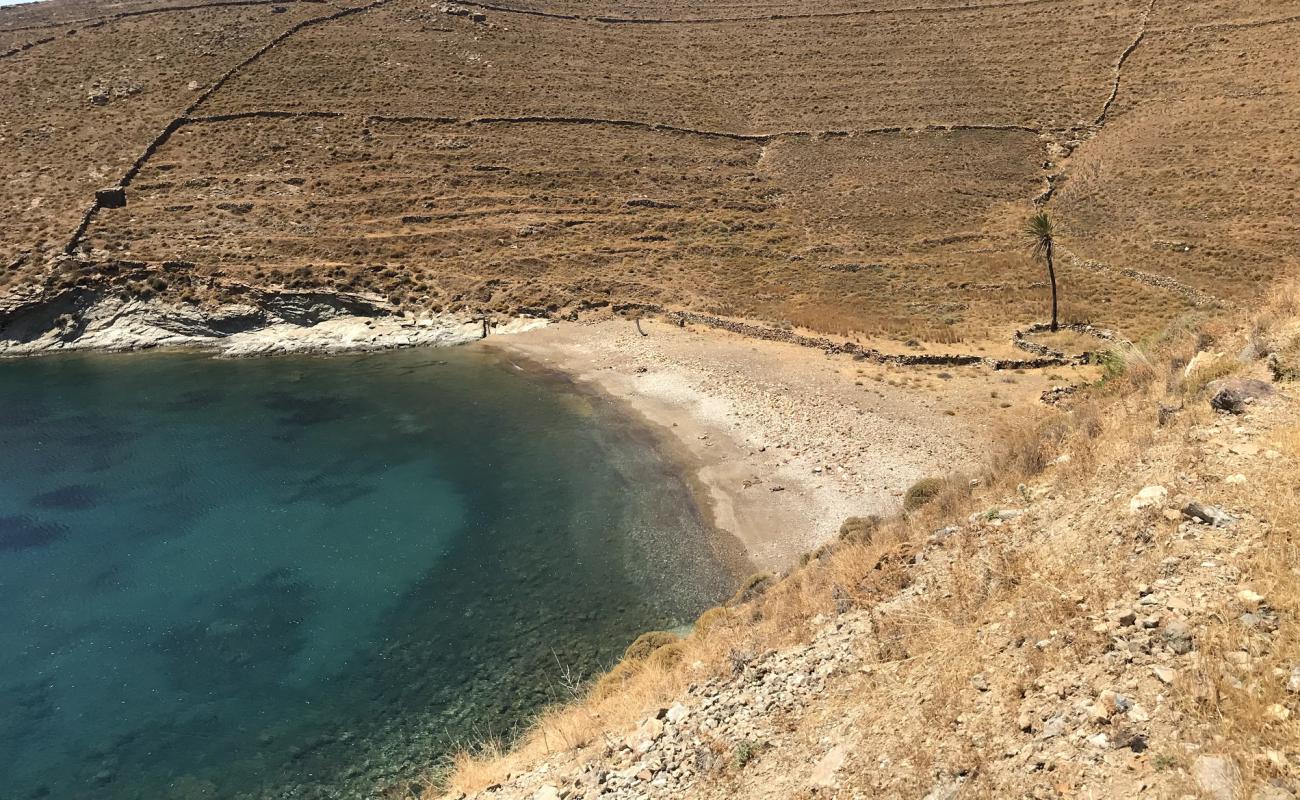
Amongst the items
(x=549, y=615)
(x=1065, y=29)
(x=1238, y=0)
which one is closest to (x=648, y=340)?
(x=549, y=615)

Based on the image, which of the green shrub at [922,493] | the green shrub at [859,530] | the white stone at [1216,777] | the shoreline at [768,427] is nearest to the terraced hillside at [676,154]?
the shoreline at [768,427]

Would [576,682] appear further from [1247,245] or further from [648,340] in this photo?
[1247,245]

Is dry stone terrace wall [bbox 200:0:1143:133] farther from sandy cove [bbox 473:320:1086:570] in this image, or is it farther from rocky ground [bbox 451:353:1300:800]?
rocky ground [bbox 451:353:1300:800]

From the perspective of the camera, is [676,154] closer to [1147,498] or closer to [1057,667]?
[1147,498]

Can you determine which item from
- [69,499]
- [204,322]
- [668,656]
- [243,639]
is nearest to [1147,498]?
[668,656]

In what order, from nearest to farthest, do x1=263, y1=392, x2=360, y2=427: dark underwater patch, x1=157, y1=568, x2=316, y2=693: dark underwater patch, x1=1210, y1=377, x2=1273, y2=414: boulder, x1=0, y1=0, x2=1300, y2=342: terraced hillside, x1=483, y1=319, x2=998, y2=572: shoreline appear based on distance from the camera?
1. x1=1210, y1=377, x2=1273, y2=414: boulder
2. x1=157, y1=568, x2=316, y2=693: dark underwater patch
3. x1=483, y1=319, x2=998, y2=572: shoreline
4. x1=263, y1=392, x2=360, y2=427: dark underwater patch
5. x1=0, y1=0, x2=1300, y2=342: terraced hillside

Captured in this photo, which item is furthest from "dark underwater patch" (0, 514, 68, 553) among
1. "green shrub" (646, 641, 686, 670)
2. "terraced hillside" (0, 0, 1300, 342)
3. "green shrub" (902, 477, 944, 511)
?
"green shrub" (902, 477, 944, 511)
